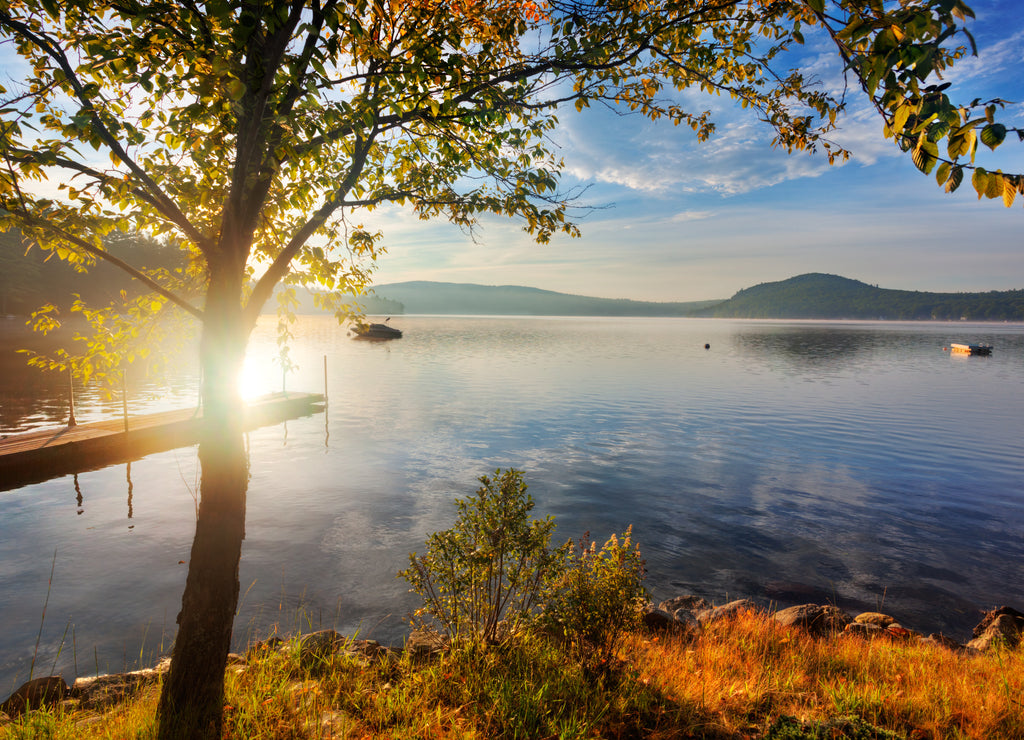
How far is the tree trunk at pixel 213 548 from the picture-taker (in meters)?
4.27

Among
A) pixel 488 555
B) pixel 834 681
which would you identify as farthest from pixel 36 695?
pixel 834 681

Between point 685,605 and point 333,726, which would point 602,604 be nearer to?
point 333,726

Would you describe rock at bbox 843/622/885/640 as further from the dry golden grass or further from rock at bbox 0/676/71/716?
rock at bbox 0/676/71/716

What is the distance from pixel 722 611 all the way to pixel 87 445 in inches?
895

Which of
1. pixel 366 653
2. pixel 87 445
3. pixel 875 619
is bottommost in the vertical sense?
pixel 875 619

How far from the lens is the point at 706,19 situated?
194 inches

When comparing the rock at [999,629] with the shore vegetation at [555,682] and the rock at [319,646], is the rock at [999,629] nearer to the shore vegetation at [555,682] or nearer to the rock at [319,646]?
the shore vegetation at [555,682]

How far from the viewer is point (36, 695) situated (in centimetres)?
649

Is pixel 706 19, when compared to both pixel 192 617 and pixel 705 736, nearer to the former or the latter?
pixel 705 736

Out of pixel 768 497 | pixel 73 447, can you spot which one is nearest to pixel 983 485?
pixel 768 497

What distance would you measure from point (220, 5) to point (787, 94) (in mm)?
5713

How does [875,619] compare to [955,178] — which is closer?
[955,178]

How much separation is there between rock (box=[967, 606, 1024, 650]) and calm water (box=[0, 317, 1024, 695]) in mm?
477

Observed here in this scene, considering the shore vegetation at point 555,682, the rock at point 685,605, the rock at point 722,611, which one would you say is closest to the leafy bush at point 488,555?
the shore vegetation at point 555,682
